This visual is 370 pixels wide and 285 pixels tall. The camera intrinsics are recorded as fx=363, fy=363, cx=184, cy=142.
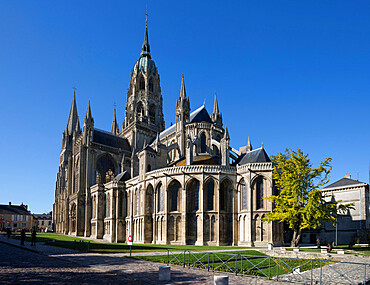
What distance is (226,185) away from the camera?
44.4m

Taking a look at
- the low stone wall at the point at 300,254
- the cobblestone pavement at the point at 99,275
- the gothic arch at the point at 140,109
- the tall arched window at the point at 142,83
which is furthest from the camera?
the tall arched window at the point at 142,83

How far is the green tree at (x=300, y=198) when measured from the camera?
33.9 meters

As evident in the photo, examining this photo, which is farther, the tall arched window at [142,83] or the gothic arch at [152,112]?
the tall arched window at [142,83]

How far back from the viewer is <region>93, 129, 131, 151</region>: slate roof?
7034 centimetres

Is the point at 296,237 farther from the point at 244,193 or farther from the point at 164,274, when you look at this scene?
the point at 164,274

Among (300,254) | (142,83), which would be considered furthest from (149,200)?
(142,83)

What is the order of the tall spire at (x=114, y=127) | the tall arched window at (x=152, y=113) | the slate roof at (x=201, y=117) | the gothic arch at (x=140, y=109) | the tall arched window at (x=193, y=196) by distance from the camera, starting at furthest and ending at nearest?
1. the tall spire at (x=114, y=127)
2. the tall arched window at (x=152, y=113)
3. the gothic arch at (x=140, y=109)
4. the slate roof at (x=201, y=117)
5. the tall arched window at (x=193, y=196)

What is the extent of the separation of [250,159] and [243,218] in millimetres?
8073

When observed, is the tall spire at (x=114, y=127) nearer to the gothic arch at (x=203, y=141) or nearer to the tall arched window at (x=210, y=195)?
the gothic arch at (x=203, y=141)

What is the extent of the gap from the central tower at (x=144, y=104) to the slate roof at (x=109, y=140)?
1.38 m

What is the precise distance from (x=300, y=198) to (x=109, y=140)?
149ft

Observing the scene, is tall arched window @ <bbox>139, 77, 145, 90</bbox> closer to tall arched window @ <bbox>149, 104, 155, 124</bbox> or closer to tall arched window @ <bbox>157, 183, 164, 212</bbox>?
tall arched window @ <bbox>149, 104, 155, 124</bbox>

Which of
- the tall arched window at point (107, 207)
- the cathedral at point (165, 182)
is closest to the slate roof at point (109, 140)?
the cathedral at point (165, 182)

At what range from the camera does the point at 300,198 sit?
117ft
